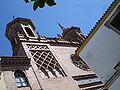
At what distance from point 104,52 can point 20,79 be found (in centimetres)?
620

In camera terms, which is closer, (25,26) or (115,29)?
(115,29)

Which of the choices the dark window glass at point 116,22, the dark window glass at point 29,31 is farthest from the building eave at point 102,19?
the dark window glass at point 29,31

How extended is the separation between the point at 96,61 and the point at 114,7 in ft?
8.31

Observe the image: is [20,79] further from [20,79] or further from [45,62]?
[45,62]

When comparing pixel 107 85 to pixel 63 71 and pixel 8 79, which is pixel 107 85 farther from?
pixel 63 71

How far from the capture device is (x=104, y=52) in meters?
9.17

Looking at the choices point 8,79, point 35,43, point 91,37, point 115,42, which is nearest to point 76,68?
point 35,43

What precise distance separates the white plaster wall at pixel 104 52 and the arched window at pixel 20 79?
4.68m

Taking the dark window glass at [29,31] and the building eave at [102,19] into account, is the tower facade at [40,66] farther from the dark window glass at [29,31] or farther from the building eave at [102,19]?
the building eave at [102,19]

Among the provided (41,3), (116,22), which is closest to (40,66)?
(116,22)

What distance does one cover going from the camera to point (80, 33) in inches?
1068

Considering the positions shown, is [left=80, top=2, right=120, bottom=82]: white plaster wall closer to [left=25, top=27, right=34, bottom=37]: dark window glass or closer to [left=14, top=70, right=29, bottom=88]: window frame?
[left=14, top=70, right=29, bottom=88]: window frame

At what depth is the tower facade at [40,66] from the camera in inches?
520

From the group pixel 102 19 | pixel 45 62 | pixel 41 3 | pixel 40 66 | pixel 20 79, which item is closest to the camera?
pixel 41 3
